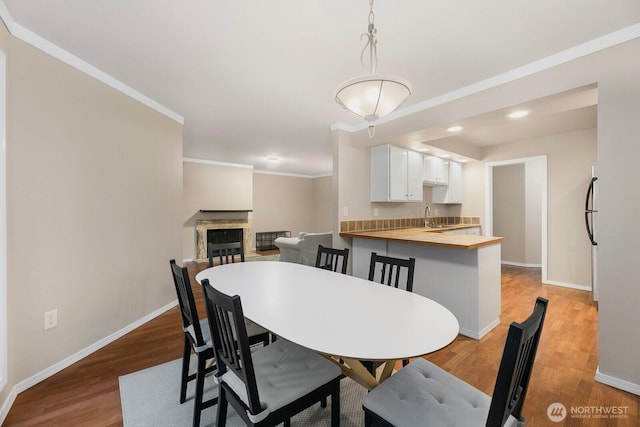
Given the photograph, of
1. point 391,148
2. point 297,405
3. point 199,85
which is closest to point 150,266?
point 199,85

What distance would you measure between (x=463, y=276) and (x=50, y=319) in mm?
3454

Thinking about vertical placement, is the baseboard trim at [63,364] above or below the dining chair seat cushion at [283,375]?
below

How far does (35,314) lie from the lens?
6.41ft

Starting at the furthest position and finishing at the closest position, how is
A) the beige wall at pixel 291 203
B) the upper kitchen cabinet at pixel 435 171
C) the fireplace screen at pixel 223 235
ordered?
1. the beige wall at pixel 291 203
2. the fireplace screen at pixel 223 235
3. the upper kitchen cabinet at pixel 435 171

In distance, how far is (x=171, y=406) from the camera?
1.74 meters

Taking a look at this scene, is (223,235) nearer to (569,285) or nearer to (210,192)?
(210,192)

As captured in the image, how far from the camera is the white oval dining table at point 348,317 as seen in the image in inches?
40.3

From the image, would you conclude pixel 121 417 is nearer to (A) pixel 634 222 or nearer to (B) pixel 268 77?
(B) pixel 268 77

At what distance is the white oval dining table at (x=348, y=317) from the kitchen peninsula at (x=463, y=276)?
1.32 m

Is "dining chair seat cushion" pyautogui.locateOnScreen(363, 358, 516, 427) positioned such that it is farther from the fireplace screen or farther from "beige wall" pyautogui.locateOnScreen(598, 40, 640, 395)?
the fireplace screen

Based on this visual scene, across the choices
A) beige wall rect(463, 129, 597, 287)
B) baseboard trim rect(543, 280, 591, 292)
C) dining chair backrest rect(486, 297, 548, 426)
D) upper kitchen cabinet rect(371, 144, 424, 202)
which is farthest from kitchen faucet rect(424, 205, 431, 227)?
dining chair backrest rect(486, 297, 548, 426)

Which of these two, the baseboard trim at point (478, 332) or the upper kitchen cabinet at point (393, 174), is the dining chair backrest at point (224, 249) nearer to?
the upper kitchen cabinet at point (393, 174)

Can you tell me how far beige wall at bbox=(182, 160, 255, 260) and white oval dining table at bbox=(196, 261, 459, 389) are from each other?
5.15 meters

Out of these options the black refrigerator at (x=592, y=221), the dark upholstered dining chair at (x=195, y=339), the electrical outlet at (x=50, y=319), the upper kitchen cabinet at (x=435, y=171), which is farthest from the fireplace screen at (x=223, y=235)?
the black refrigerator at (x=592, y=221)
